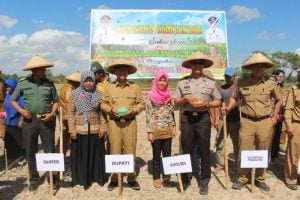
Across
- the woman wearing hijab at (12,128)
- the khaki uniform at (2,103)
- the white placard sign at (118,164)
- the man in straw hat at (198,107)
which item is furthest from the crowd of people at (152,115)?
the khaki uniform at (2,103)

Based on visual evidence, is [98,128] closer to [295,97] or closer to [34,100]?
→ [34,100]

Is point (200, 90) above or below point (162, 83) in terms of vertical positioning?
below

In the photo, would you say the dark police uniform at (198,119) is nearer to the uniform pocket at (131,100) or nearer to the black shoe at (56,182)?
the uniform pocket at (131,100)

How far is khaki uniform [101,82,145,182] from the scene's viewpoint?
547 cm

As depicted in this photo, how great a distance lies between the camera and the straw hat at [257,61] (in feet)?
17.5

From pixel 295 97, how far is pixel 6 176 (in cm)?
484

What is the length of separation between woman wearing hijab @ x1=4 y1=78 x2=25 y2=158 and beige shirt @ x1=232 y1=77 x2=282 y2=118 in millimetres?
4171

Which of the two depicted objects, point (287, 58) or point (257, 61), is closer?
point (257, 61)

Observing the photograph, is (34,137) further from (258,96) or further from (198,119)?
(258,96)

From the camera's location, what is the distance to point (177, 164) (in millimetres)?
5391

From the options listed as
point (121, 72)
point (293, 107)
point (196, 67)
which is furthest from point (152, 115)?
point (293, 107)

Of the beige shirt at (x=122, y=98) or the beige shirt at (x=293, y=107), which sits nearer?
the beige shirt at (x=122, y=98)

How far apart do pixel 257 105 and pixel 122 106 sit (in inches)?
76.0

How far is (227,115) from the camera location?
632cm
